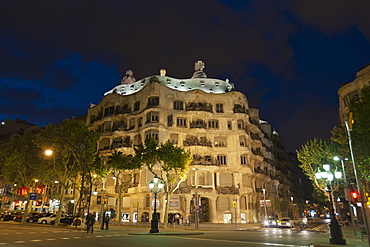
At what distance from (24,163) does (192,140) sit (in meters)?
26.9

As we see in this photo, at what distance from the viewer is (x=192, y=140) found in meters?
50.6

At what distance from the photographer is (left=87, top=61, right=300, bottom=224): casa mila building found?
4775 centimetres

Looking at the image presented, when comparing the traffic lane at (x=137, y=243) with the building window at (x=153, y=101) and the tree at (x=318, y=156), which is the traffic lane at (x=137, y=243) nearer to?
the tree at (x=318, y=156)

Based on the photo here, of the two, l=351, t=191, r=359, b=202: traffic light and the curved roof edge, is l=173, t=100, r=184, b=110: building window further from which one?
l=351, t=191, r=359, b=202: traffic light

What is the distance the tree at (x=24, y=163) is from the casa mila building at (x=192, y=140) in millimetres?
10832

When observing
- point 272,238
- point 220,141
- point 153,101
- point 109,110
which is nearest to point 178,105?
point 153,101

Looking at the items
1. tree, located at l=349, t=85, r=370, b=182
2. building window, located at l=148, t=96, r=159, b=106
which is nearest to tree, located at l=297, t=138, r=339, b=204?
tree, located at l=349, t=85, r=370, b=182

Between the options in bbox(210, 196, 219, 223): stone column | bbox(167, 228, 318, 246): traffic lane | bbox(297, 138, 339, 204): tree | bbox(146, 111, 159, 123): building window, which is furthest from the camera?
bbox(146, 111, 159, 123): building window

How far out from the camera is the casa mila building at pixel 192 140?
157 feet

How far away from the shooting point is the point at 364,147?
26078 mm

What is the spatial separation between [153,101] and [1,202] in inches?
2212

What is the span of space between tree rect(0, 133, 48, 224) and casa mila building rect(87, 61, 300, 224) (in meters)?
10.8

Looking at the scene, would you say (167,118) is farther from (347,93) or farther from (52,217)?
(347,93)

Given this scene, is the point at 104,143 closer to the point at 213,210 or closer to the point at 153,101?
the point at 153,101
